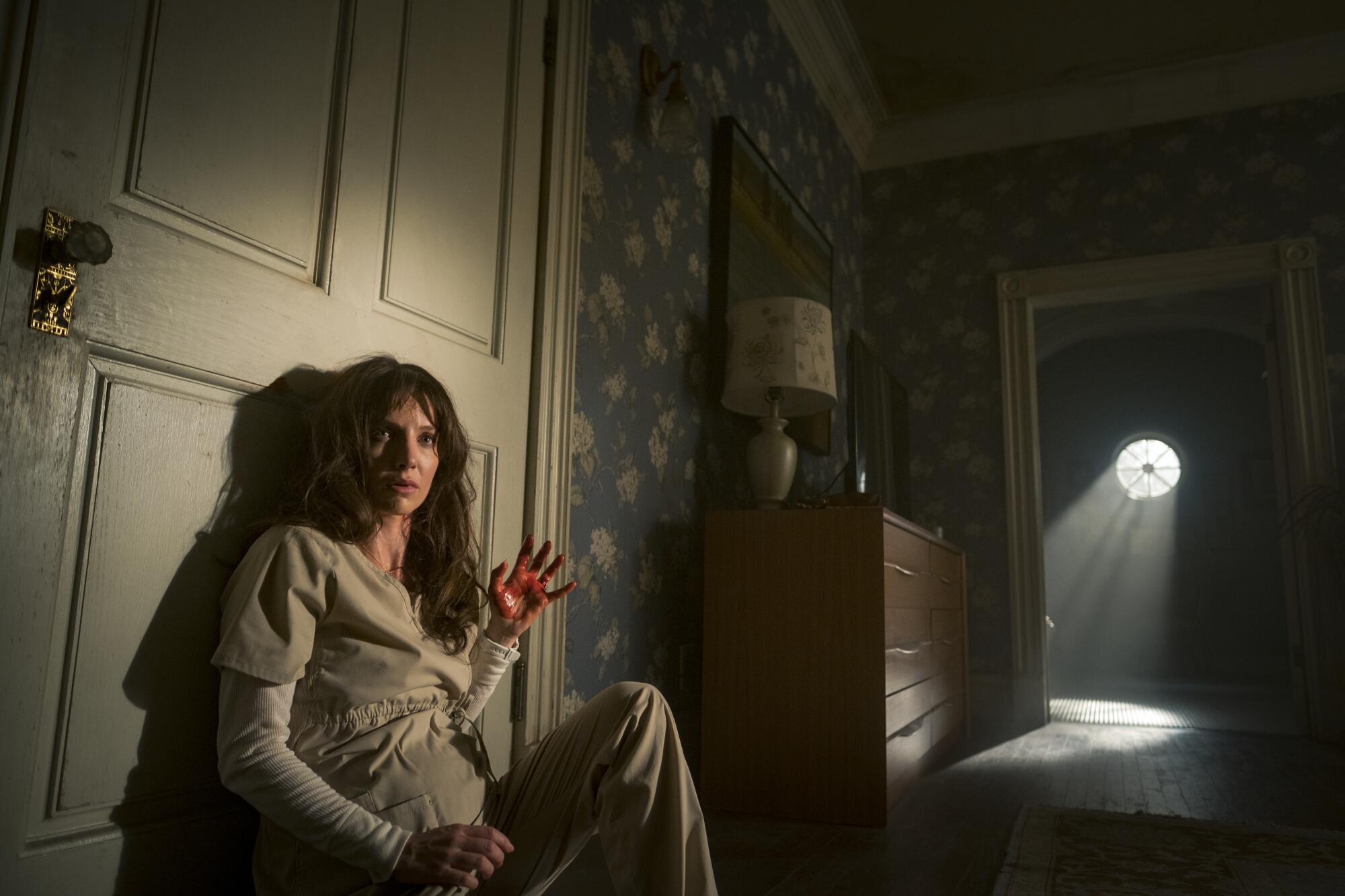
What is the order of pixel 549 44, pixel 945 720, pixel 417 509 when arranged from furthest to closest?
pixel 945 720 → pixel 549 44 → pixel 417 509

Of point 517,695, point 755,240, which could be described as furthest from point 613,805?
point 755,240

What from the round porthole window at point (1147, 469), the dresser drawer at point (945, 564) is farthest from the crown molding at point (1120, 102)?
the round porthole window at point (1147, 469)

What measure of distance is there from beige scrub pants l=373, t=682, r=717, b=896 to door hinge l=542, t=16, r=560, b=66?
140 centimetres

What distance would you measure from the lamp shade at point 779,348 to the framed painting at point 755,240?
0.56ft

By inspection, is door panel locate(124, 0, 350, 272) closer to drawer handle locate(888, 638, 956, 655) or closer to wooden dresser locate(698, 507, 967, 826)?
wooden dresser locate(698, 507, 967, 826)

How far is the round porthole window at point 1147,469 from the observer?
8000 millimetres

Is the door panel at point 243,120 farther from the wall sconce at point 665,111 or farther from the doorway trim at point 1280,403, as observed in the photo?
the doorway trim at point 1280,403

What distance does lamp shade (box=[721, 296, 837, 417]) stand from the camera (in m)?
2.58

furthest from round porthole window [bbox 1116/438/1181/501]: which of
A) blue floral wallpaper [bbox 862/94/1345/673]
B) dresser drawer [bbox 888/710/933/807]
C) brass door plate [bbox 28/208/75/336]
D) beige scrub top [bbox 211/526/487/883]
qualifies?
brass door plate [bbox 28/208/75/336]

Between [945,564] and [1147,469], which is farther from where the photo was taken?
[1147,469]

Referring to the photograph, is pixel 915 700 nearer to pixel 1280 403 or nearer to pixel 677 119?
pixel 677 119

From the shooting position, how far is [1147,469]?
26.5 ft

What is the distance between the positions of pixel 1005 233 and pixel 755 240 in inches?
80.0

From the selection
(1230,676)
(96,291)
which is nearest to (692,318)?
(96,291)
